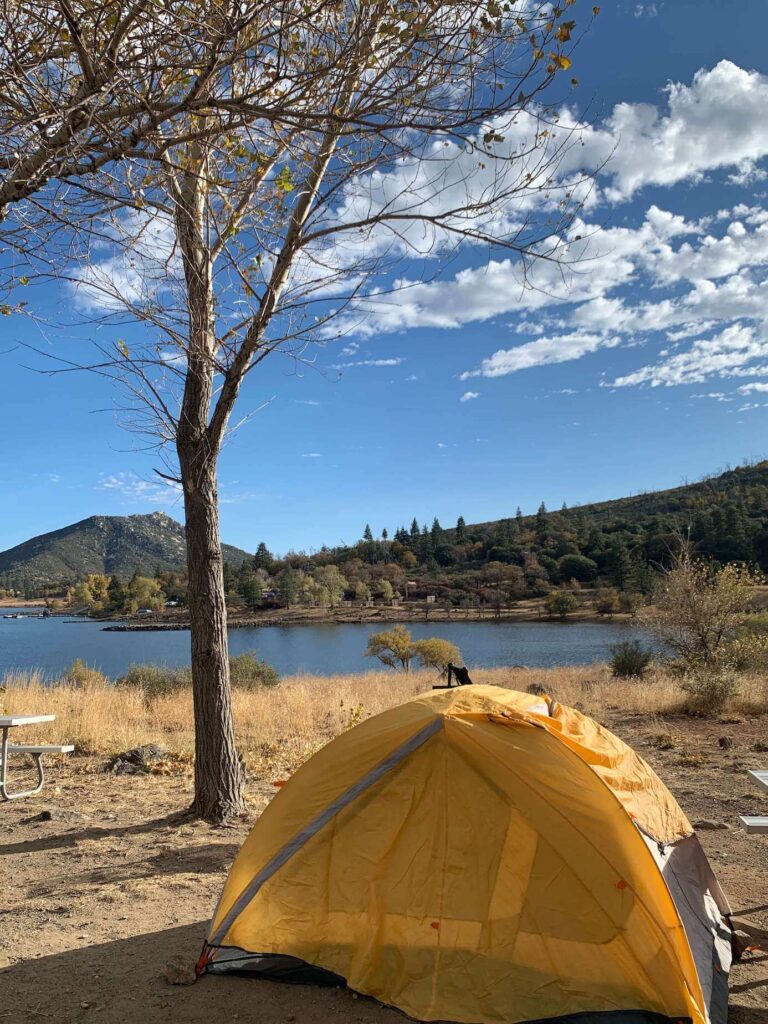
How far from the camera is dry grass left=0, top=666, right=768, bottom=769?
9781 millimetres

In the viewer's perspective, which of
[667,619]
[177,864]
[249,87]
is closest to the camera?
[249,87]

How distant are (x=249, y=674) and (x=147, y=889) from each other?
13.9 m

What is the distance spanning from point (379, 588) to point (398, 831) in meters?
71.1

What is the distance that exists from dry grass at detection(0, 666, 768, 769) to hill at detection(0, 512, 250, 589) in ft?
314

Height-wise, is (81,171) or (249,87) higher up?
(249,87)

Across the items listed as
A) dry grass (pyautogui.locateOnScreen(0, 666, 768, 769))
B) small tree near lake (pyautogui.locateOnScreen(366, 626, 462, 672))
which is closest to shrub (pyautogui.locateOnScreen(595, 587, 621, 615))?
small tree near lake (pyautogui.locateOnScreen(366, 626, 462, 672))

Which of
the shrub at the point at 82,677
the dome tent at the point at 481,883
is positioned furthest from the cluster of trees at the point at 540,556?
the dome tent at the point at 481,883

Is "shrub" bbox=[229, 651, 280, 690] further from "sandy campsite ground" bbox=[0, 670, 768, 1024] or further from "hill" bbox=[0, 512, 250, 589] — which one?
"hill" bbox=[0, 512, 250, 589]

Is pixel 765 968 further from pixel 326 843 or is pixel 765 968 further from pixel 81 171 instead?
pixel 81 171

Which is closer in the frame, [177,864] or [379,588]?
[177,864]

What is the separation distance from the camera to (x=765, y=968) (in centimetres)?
380

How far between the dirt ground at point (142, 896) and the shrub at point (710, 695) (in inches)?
131

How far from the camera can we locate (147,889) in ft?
15.9

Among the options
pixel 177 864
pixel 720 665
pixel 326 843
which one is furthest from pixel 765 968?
pixel 720 665
